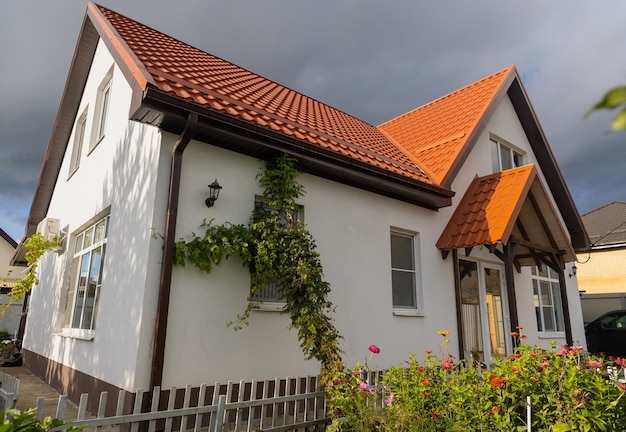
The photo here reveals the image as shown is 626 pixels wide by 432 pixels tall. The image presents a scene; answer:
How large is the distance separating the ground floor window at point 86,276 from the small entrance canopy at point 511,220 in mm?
6615

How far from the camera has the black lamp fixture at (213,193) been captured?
5.51 metres

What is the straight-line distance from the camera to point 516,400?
12.8 ft

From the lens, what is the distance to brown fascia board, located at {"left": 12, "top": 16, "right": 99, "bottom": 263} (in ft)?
31.4

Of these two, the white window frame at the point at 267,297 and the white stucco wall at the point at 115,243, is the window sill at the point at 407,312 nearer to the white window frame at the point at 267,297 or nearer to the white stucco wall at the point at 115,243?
the white window frame at the point at 267,297

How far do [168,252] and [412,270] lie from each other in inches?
199

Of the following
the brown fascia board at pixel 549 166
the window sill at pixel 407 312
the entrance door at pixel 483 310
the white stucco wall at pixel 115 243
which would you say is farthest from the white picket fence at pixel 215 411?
the brown fascia board at pixel 549 166

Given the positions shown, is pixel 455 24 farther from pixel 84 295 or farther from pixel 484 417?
pixel 84 295

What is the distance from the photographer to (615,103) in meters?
0.84

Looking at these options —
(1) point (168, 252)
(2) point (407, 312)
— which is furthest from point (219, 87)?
Result: (2) point (407, 312)

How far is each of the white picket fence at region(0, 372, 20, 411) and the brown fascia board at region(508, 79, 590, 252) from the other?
13766 millimetres

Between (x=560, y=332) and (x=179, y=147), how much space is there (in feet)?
38.1

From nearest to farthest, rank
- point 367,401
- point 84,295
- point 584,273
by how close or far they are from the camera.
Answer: point 367,401
point 84,295
point 584,273

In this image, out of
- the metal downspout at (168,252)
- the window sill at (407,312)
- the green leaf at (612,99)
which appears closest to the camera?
the green leaf at (612,99)

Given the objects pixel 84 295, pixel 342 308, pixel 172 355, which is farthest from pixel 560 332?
pixel 84 295
